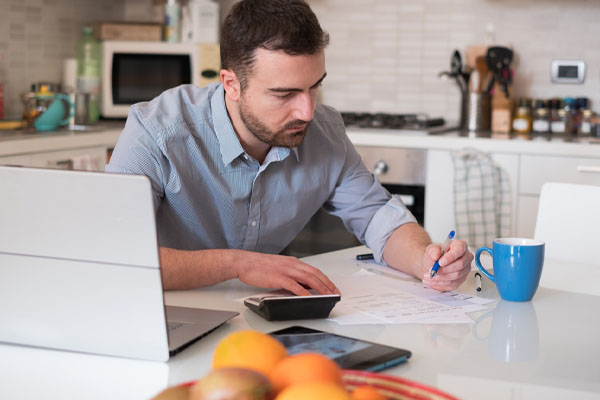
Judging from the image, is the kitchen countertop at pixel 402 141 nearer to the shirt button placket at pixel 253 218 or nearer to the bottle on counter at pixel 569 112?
the bottle on counter at pixel 569 112

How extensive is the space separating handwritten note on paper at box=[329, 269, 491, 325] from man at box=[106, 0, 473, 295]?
1.9 inches

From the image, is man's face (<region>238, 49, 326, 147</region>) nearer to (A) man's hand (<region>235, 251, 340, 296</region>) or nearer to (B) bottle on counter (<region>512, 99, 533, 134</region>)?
(A) man's hand (<region>235, 251, 340, 296</region>)

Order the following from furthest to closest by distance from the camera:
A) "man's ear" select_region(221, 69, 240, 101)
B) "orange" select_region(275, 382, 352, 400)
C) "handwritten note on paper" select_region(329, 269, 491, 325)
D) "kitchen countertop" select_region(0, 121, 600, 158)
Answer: "kitchen countertop" select_region(0, 121, 600, 158) → "man's ear" select_region(221, 69, 240, 101) → "handwritten note on paper" select_region(329, 269, 491, 325) → "orange" select_region(275, 382, 352, 400)

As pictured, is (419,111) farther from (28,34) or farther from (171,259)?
(171,259)

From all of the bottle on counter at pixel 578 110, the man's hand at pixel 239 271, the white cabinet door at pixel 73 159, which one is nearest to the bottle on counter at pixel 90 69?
the white cabinet door at pixel 73 159

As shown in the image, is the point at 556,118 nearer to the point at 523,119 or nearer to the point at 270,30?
the point at 523,119

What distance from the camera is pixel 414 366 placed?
3.30ft

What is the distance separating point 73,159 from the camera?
2.97m

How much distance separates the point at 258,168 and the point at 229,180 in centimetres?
7

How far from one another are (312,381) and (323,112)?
1.36 m

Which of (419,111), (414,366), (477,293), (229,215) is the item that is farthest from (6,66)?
(414,366)

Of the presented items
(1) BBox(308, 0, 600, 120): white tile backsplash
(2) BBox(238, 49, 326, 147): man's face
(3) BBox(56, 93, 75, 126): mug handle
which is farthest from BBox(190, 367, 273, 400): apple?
(1) BBox(308, 0, 600, 120): white tile backsplash

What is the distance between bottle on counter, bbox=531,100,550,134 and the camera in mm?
3412

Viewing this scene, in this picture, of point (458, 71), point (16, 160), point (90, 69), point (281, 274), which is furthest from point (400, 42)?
point (281, 274)
